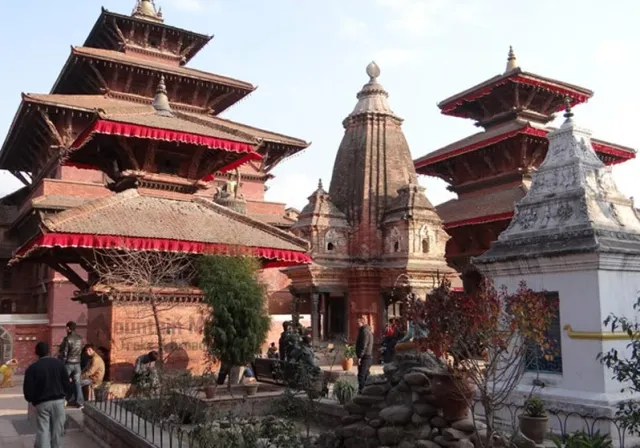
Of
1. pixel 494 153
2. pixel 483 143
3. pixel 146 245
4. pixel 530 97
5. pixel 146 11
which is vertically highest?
pixel 146 11

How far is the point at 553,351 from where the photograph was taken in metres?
7.08

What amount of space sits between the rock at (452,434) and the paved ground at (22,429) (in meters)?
5.63

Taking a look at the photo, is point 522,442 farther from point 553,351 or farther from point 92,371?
point 92,371

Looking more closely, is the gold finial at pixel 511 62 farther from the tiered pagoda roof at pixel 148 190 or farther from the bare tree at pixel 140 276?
the bare tree at pixel 140 276

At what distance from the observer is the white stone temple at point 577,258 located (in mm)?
6730

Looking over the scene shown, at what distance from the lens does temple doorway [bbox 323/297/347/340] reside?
23875mm

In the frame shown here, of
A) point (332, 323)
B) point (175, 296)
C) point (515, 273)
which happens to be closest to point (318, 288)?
point (332, 323)

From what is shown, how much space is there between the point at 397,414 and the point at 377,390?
1.67 feet

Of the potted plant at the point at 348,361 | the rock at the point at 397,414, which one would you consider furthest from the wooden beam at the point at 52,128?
the rock at the point at 397,414

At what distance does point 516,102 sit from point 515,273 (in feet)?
70.1

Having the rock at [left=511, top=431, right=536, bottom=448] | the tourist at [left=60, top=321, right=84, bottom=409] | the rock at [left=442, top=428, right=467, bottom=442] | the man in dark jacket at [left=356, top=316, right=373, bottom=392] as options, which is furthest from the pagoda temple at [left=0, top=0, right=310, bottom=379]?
the rock at [left=511, top=431, right=536, bottom=448]

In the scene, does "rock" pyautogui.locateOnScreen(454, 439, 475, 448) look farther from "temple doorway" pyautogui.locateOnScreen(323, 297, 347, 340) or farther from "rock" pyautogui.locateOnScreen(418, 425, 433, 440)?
"temple doorway" pyautogui.locateOnScreen(323, 297, 347, 340)

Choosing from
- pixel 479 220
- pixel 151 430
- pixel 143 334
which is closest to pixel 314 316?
pixel 479 220

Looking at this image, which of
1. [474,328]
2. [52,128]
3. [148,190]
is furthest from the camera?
[52,128]
